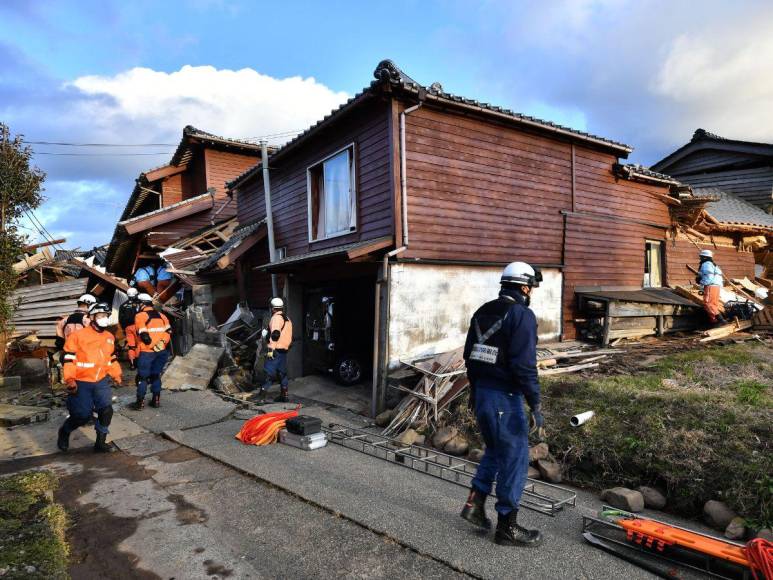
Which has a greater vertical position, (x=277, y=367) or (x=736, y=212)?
(x=736, y=212)

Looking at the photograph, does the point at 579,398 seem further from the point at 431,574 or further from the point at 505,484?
the point at 431,574

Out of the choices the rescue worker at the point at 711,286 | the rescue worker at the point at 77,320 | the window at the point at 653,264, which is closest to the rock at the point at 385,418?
the rescue worker at the point at 77,320

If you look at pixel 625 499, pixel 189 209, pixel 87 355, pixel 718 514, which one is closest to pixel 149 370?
pixel 87 355

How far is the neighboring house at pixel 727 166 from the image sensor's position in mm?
19844

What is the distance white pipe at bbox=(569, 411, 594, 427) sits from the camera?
A: 5672 mm

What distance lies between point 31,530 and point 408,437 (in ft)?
14.2

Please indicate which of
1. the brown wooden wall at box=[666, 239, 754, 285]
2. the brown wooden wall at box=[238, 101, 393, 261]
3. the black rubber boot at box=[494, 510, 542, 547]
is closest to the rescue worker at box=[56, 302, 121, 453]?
the brown wooden wall at box=[238, 101, 393, 261]

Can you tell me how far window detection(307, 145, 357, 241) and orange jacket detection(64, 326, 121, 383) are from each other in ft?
17.2

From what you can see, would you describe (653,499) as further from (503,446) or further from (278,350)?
(278,350)

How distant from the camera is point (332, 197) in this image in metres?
11.1

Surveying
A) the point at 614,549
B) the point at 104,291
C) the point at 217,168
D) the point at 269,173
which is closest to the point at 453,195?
the point at 269,173

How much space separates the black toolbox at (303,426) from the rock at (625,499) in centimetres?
358

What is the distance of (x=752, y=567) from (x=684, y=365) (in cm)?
584

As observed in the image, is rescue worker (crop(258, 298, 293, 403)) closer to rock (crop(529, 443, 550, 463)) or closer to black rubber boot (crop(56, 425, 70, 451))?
black rubber boot (crop(56, 425, 70, 451))
